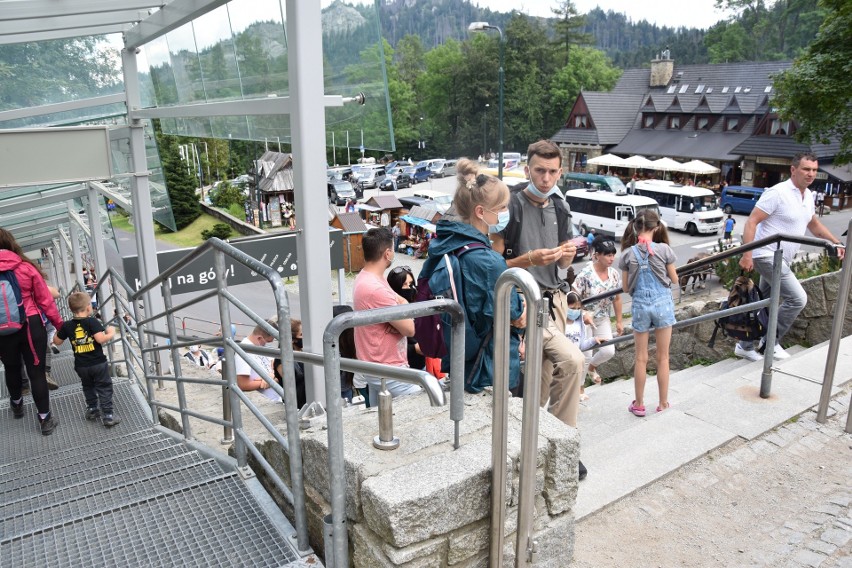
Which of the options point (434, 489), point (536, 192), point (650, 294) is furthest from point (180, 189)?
point (434, 489)

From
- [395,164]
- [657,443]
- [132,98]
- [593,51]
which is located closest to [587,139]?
[395,164]

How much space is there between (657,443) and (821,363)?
221cm

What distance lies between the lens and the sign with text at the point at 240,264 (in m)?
5.07

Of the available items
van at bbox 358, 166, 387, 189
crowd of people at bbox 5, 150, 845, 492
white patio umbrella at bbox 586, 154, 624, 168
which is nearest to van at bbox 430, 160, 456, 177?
van at bbox 358, 166, 387, 189

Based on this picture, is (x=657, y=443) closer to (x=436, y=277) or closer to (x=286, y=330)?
(x=436, y=277)

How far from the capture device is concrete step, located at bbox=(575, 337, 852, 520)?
147 inches

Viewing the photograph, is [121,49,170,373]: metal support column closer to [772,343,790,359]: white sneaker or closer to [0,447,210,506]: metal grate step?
[0,447,210,506]: metal grate step

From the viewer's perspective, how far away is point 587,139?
158 ft

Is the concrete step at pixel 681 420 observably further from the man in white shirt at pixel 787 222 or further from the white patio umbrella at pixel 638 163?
the white patio umbrella at pixel 638 163

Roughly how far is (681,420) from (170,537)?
3.18 metres

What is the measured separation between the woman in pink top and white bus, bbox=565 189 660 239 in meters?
26.4

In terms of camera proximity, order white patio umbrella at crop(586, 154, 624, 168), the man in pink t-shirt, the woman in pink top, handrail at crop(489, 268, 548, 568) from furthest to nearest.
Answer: white patio umbrella at crop(586, 154, 624, 168), the woman in pink top, the man in pink t-shirt, handrail at crop(489, 268, 548, 568)

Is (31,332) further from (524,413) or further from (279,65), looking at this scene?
(524,413)

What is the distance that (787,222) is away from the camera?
5.71 meters
